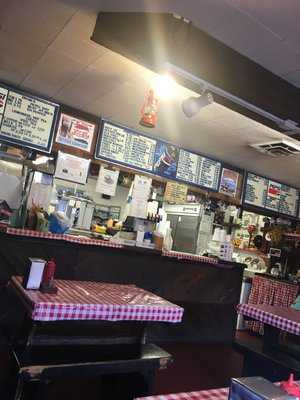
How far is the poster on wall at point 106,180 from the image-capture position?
17.7 feet

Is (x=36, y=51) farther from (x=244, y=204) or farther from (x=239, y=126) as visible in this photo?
(x=244, y=204)

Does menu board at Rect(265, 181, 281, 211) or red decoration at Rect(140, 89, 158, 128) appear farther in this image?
menu board at Rect(265, 181, 281, 211)

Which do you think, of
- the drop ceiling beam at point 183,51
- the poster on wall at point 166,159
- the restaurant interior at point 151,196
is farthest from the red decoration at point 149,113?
the poster on wall at point 166,159

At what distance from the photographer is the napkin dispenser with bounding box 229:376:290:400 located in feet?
3.33

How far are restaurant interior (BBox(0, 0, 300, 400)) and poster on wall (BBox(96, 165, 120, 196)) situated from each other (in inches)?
0.9

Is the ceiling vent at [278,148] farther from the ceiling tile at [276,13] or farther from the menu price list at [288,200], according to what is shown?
the ceiling tile at [276,13]

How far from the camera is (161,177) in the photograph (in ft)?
19.1

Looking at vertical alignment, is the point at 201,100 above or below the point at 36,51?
below

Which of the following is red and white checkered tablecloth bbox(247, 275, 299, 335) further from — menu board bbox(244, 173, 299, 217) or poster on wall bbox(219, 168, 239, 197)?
poster on wall bbox(219, 168, 239, 197)

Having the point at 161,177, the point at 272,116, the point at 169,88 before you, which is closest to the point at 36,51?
the point at 169,88

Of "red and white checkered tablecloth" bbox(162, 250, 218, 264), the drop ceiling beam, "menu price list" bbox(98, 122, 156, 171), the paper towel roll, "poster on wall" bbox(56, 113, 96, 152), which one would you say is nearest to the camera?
the drop ceiling beam

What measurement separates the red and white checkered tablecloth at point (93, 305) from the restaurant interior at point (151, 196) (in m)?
0.01

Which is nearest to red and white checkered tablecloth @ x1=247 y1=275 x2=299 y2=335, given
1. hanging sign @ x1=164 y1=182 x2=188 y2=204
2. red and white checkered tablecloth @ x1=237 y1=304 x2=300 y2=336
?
hanging sign @ x1=164 y1=182 x2=188 y2=204

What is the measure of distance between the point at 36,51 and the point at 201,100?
1746 millimetres
